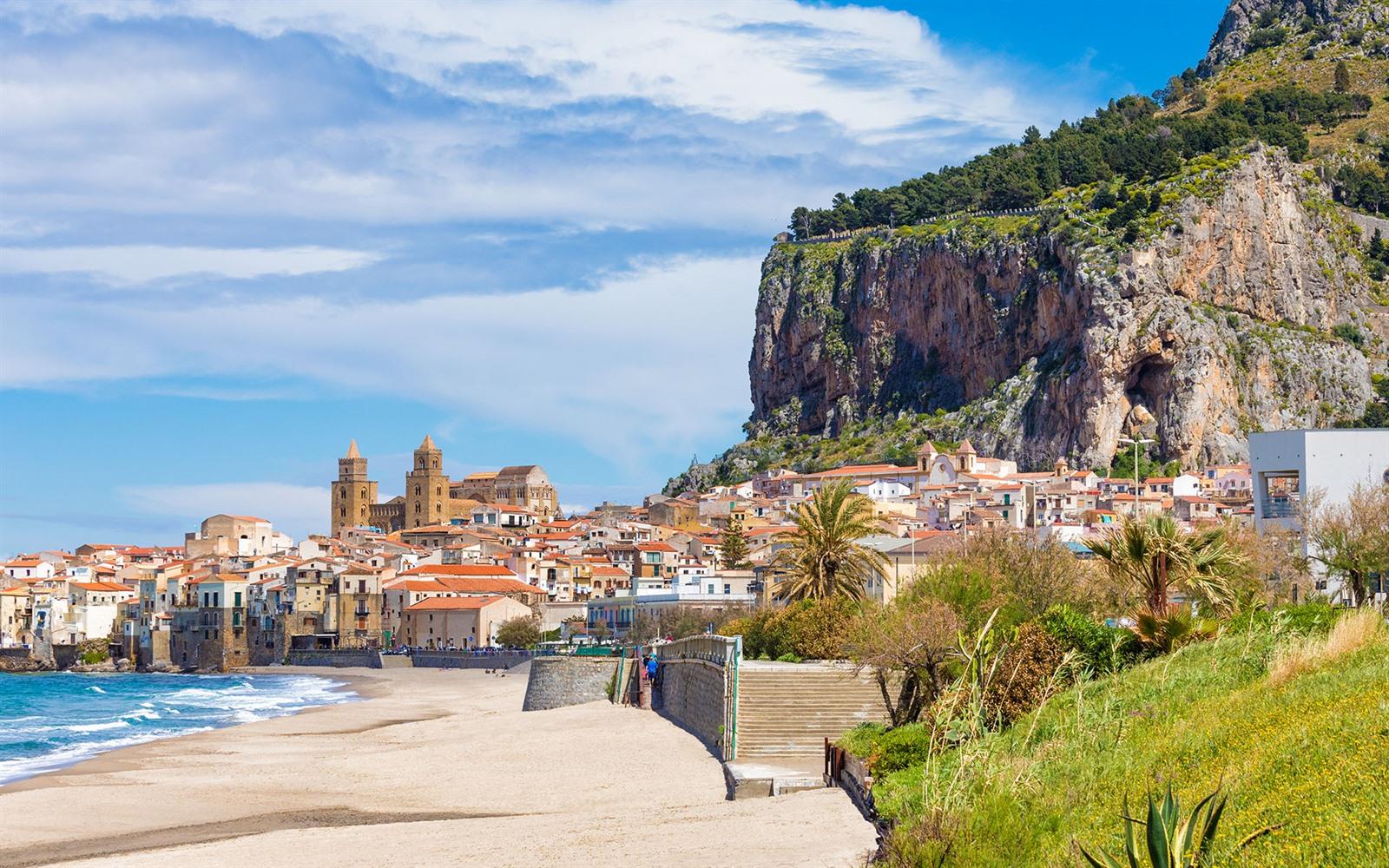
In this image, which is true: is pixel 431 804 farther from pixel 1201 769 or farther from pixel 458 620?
pixel 458 620

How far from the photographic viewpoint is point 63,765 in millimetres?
47750

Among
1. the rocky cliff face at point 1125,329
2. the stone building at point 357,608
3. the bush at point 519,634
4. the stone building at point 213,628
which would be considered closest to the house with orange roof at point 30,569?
the stone building at point 213,628

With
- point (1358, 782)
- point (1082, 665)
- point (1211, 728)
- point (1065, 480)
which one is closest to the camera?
point (1358, 782)

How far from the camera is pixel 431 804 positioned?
34562 millimetres

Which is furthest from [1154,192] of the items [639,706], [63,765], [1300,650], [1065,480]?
[1300,650]

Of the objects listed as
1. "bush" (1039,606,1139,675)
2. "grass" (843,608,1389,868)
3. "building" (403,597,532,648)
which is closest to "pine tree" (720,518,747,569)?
"building" (403,597,532,648)

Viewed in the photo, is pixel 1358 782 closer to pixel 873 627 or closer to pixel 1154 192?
pixel 873 627

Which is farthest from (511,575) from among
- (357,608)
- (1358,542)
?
(1358,542)

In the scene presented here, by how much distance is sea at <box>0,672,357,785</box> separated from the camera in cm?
5491

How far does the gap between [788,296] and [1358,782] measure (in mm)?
183469

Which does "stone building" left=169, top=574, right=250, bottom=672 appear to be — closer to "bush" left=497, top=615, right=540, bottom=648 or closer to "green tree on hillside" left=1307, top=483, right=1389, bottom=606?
"bush" left=497, top=615, right=540, bottom=648

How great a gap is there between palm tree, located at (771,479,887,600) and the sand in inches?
229

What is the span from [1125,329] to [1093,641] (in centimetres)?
12206

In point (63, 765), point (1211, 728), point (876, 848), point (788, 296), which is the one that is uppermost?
point (788, 296)
